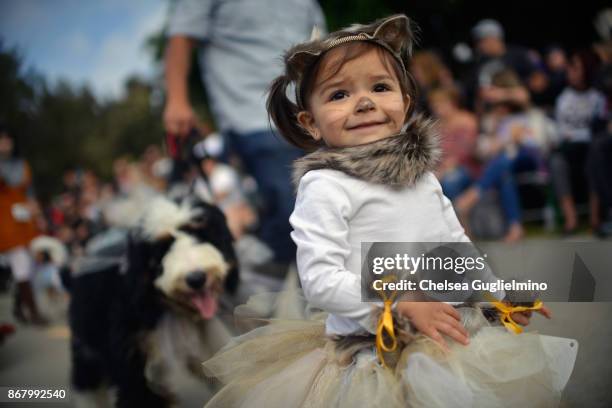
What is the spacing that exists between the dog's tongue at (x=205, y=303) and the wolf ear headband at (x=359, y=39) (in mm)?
916

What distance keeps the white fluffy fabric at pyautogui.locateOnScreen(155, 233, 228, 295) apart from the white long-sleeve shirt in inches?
29.2

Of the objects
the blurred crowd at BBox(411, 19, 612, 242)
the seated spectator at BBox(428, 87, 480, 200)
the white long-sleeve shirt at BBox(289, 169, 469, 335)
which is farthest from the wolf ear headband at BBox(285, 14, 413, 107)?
the seated spectator at BBox(428, 87, 480, 200)

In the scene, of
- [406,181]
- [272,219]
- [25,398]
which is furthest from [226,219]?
[406,181]

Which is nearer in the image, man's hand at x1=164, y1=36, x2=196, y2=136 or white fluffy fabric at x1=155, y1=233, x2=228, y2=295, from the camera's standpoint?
white fluffy fabric at x1=155, y1=233, x2=228, y2=295

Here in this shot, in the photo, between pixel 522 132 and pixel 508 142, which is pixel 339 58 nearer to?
Answer: pixel 508 142

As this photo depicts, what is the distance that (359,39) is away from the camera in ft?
5.36

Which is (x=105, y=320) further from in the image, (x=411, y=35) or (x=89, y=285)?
(x=411, y=35)

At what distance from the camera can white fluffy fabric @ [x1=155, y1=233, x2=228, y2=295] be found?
2283 millimetres

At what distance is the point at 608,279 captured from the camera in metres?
1.70

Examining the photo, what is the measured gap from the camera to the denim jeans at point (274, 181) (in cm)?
280

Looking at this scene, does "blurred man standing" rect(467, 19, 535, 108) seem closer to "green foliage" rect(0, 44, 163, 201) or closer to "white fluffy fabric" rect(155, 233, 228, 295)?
"green foliage" rect(0, 44, 163, 201)

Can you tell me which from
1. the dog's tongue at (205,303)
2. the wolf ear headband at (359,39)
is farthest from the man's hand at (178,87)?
the wolf ear headband at (359,39)

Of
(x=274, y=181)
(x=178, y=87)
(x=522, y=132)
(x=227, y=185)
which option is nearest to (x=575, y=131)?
(x=522, y=132)

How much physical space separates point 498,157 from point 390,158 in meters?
4.06
